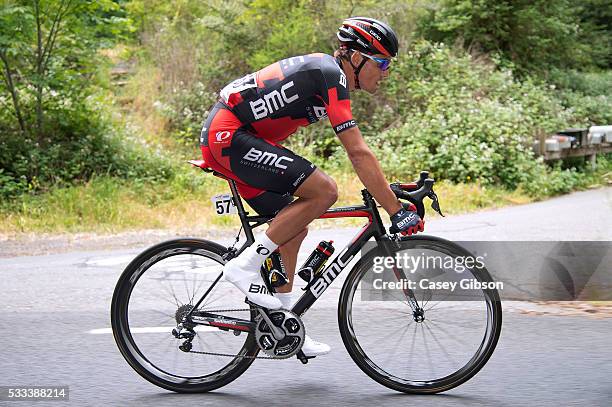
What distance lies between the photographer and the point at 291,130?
4934 millimetres

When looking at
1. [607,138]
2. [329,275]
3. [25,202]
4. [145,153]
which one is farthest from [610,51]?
[329,275]

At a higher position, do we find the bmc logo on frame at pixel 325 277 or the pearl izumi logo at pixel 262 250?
the pearl izumi logo at pixel 262 250

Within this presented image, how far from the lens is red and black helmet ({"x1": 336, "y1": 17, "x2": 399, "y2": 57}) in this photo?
185 inches

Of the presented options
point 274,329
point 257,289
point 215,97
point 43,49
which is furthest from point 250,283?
point 215,97

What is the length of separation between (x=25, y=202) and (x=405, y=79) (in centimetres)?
942

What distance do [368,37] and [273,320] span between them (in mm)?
1521

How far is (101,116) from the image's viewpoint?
15750 mm

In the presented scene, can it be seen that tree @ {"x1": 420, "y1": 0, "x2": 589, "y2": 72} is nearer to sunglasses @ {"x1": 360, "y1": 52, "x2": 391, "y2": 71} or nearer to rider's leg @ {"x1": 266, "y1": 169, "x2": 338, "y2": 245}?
sunglasses @ {"x1": 360, "y1": 52, "x2": 391, "y2": 71}

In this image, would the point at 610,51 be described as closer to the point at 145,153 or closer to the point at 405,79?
the point at 405,79

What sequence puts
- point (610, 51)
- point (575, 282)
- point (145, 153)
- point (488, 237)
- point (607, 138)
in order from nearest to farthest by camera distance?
point (575, 282)
point (488, 237)
point (145, 153)
point (607, 138)
point (610, 51)

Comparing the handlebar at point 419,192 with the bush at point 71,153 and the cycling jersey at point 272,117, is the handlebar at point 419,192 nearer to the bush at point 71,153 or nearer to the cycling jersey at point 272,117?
the cycling jersey at point 272,117

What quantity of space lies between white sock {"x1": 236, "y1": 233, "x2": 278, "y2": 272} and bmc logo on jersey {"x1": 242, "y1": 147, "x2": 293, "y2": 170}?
372mm

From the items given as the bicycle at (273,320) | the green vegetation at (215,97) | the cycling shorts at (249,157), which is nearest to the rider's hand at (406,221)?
the bicycle at (273,320)

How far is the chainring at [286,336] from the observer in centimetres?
485
